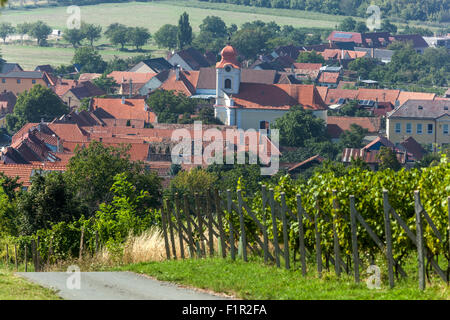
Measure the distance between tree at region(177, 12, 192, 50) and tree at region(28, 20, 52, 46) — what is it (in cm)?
2350

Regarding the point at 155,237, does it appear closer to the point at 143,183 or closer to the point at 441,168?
the point at 441,168

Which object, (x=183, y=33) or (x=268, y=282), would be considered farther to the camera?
(x=183, y=33)

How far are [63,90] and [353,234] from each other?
4576 inches

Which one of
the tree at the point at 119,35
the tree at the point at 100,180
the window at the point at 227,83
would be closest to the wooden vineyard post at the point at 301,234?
the tree at the point at 100,180

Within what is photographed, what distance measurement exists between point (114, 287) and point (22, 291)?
50.3 inches

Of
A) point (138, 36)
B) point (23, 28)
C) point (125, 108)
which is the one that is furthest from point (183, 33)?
point (125, 108)

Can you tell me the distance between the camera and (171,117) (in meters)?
103

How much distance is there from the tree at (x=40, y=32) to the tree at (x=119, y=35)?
35.2ft

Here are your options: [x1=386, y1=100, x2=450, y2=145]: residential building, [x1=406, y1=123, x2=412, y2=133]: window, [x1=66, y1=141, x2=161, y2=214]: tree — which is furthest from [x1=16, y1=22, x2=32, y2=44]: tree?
[x1=66, y1=141, x2=161, y2=214]: tree

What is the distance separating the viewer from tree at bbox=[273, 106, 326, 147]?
92.1 metres

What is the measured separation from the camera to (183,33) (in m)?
175

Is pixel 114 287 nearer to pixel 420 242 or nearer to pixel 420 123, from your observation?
pixel 420 242

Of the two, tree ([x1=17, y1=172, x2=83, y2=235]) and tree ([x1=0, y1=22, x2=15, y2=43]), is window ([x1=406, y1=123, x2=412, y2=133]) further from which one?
tree ([x1=0, y1=22, x2=15, y2=43])

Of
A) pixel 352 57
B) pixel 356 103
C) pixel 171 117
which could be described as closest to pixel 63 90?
pixel 171 117
